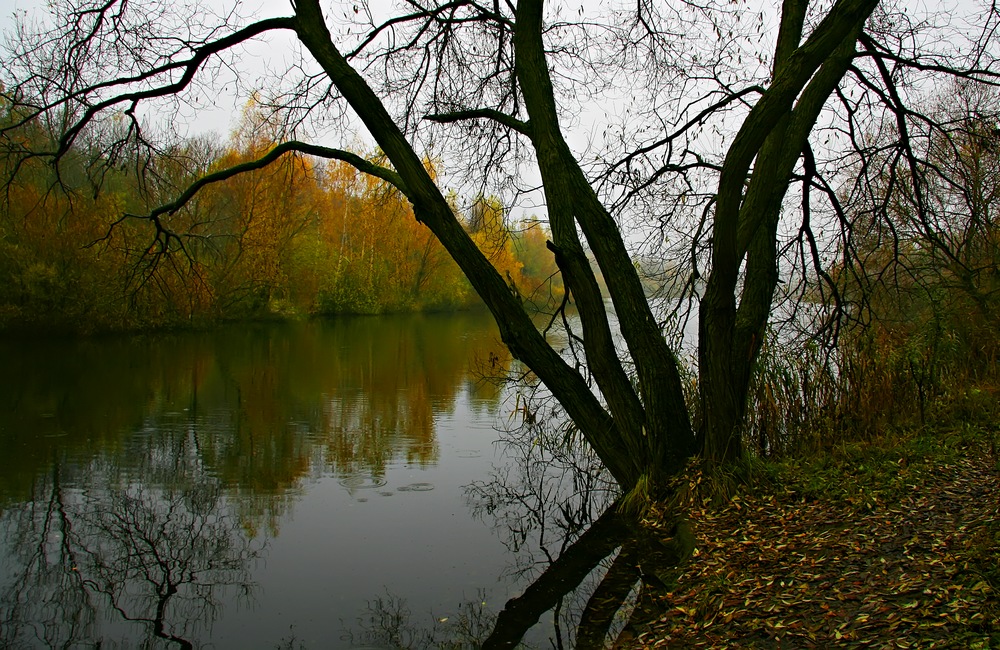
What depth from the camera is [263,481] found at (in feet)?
27.3

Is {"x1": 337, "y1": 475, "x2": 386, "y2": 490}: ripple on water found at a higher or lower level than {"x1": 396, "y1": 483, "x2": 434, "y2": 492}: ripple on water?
lower

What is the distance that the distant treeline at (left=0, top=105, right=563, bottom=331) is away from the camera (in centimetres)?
807

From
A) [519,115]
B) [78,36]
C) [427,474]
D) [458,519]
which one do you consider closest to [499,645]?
[458,519]

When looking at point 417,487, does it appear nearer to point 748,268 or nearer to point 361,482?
point 361,482

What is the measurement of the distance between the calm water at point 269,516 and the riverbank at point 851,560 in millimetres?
1063

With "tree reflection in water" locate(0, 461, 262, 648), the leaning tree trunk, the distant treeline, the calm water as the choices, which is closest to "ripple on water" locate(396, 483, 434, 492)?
the calm water

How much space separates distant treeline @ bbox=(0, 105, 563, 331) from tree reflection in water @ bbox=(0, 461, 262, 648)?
196 centimetres

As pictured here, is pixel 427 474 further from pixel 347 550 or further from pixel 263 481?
pixel 347 550

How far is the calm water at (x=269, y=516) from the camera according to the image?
15.8 feet

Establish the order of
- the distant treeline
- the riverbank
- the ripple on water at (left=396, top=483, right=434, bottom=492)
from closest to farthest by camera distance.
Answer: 1. the riverbank
2. the ripple on water at (left=396, top=483, right=434, bottom=492)
3. the distant treeline

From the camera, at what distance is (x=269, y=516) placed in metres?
7.08

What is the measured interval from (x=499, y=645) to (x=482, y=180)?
4515mm

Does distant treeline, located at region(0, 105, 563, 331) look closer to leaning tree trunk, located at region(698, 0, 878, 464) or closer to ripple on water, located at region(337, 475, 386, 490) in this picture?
leaning tree trunk, located at region(698, 0, 878, 464)

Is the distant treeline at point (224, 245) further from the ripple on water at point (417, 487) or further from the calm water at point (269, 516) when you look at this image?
the ripple on water at point (417, 487)
